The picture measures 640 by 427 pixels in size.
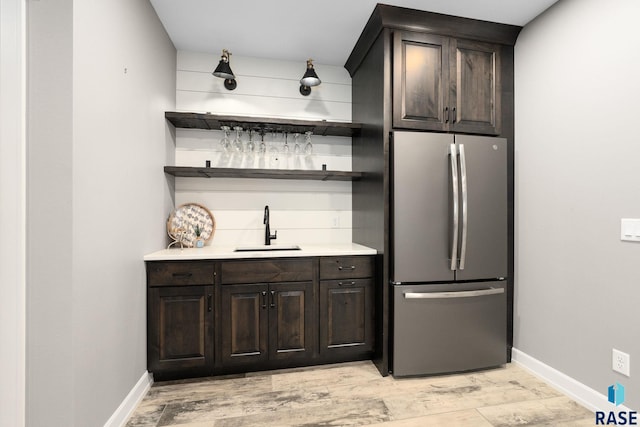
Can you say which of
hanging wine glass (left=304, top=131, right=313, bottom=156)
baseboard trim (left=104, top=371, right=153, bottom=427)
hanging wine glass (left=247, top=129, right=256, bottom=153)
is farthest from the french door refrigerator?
baseboard trim (left=104, top=371, right=153, bottom=427)

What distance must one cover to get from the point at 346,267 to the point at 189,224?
147cm

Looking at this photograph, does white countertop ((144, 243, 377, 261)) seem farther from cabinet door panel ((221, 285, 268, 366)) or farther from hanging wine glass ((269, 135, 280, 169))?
hanging wine glass ((269, 135, 280, 169))

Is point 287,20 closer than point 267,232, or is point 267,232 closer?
point 287,20

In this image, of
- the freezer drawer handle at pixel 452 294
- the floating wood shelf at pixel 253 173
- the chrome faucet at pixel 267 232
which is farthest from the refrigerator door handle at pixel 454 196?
the chrome faucet at pixel 267 232

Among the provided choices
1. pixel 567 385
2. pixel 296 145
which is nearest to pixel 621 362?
pixel 567 385

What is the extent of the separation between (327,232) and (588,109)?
221 cm

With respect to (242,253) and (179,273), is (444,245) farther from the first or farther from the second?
(179,273)

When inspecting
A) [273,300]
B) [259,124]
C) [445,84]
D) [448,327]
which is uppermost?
[445,84]

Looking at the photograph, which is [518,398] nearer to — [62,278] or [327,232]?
[327,232]

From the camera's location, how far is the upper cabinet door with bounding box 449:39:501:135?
233cm

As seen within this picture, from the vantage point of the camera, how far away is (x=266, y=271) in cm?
228

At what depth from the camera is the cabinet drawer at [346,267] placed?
93.0 inches

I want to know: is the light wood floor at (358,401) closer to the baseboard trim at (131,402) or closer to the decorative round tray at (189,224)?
the baseboard trim at (131,402)

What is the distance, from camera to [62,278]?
1285 mm
